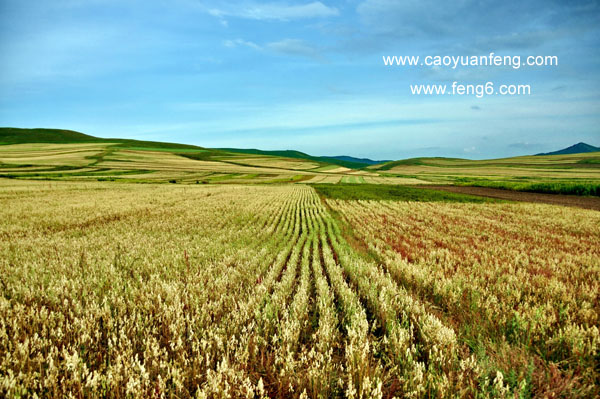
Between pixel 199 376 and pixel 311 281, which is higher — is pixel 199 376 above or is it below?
above

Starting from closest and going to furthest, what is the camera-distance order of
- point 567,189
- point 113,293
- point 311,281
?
point 113,293
point 311,281
point 567,189

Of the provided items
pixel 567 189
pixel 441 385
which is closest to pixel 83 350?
pixel 441 385

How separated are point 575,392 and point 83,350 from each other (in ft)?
20.5

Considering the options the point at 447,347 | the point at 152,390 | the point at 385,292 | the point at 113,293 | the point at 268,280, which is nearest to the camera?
the point at 152,390

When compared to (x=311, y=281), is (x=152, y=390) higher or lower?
higher

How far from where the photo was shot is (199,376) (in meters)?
3.26

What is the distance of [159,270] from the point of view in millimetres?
7652

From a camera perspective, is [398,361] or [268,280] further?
[268,280]

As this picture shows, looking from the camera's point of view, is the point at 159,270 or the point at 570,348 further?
the point at 159,270

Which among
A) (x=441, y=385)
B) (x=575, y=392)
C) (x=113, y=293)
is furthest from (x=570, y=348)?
(x=113, y=293)

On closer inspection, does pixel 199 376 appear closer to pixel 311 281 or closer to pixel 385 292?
pixel 385 292

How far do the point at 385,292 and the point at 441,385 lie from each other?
10.2 feet

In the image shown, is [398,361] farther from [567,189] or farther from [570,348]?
[567,189]

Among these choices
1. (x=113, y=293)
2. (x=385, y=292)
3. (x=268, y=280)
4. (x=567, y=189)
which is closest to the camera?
(x=113, y=293)
